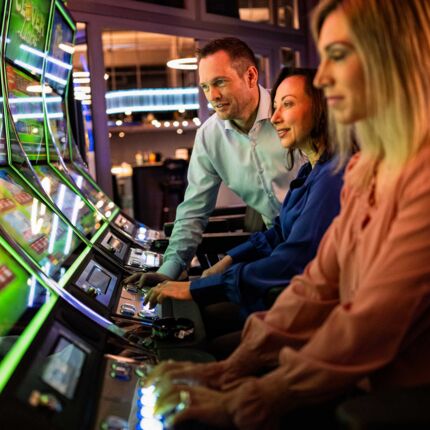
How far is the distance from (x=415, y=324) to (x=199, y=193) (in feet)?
5.81

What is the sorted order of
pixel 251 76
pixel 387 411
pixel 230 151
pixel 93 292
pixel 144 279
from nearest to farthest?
pixel 387 411 → pixel 93 292 → pixel 144 279 → pixel 251 76 → pixel 230 151

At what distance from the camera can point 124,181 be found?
9.99m

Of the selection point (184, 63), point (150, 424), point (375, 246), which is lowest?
point (150, 424)

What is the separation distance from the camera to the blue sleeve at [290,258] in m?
1.63

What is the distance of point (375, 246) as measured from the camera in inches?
38.6

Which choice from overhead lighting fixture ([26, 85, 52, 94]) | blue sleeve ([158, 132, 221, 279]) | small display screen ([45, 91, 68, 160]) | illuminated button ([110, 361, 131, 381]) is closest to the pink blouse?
illuminated button ([110, 361, 131, 381])

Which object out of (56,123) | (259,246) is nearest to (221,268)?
(259,246)

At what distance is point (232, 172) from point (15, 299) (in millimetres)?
1478

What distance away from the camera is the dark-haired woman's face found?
182cm

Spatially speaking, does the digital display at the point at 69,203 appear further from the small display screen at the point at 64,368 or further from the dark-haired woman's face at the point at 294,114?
the small display screen at the point at 64,368

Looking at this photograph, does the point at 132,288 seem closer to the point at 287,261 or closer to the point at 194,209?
the point at 287,261

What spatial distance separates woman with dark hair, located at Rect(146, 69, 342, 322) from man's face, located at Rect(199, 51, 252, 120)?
0.45 meters

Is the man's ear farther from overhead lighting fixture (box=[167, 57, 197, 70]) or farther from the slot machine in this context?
overhead lighting fixture (box=[167, 57, 197, 70])

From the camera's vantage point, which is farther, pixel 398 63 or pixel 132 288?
pixel 132 288
